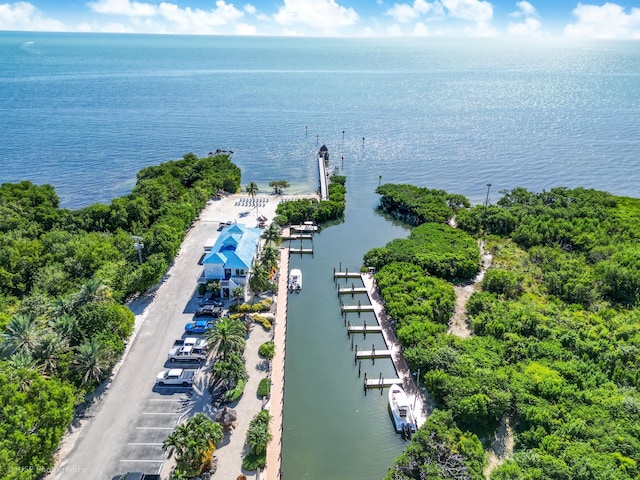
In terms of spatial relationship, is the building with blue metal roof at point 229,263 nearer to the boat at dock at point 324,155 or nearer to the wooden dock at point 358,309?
the wooden dock at point 358,309

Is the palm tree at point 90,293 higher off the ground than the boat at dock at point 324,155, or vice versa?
the palm tree at point 90,293

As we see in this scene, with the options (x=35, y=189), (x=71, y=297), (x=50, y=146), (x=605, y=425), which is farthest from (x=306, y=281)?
(x=50, y=146)

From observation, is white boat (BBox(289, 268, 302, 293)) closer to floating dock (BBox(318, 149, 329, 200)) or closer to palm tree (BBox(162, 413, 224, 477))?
palm tree (BBox(162, 413, 224, 477))

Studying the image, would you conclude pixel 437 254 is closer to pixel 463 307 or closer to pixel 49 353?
pixel 463 307

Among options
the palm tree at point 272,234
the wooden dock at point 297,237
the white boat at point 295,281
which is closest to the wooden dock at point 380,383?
the white boat at point 295,281

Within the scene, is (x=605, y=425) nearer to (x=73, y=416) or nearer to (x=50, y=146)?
(x=73, y=416)
